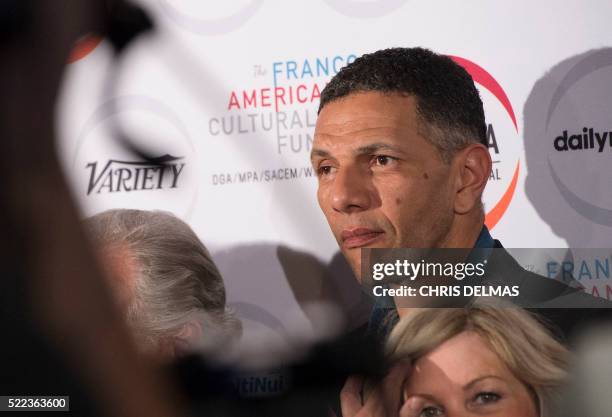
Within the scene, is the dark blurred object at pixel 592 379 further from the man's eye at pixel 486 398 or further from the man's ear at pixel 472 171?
the man's ear at pixel 472 171

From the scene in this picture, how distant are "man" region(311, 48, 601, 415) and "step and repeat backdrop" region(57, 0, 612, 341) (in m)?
0.05

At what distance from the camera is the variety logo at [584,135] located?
207cm

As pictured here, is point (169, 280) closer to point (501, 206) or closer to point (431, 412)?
point (431, 412)

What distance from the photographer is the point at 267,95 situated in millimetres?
2260

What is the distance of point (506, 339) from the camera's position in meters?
2.08

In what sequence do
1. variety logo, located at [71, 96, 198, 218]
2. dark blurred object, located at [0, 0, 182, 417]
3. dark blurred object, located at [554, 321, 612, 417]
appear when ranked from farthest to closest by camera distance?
1. variety logo, located at [71, 96, 198, 218]
2. dark blurred object, located at [554, 321, 612, 417]
3. dark blurred object, located at [0, 0, 182, 417]

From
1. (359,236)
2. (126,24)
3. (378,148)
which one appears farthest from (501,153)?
(126,24)

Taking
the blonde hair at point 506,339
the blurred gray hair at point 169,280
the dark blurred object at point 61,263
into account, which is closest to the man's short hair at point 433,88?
the blonde hair at point 506,339

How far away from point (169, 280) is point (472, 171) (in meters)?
0.94

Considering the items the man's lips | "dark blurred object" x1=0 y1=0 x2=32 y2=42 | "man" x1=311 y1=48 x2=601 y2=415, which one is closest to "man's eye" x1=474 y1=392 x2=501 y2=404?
"man" x1=311 y1=48 x2=601 y2=415

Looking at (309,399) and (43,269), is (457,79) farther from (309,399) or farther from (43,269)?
(43,269)

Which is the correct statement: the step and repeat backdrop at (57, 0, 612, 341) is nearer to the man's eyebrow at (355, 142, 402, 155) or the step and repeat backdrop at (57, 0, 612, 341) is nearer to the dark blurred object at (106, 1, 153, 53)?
the dark blurred object at (106, 1, 153, 53)

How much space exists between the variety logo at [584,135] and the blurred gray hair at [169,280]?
101cm

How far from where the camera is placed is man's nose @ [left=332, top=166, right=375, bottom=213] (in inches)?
83.5
